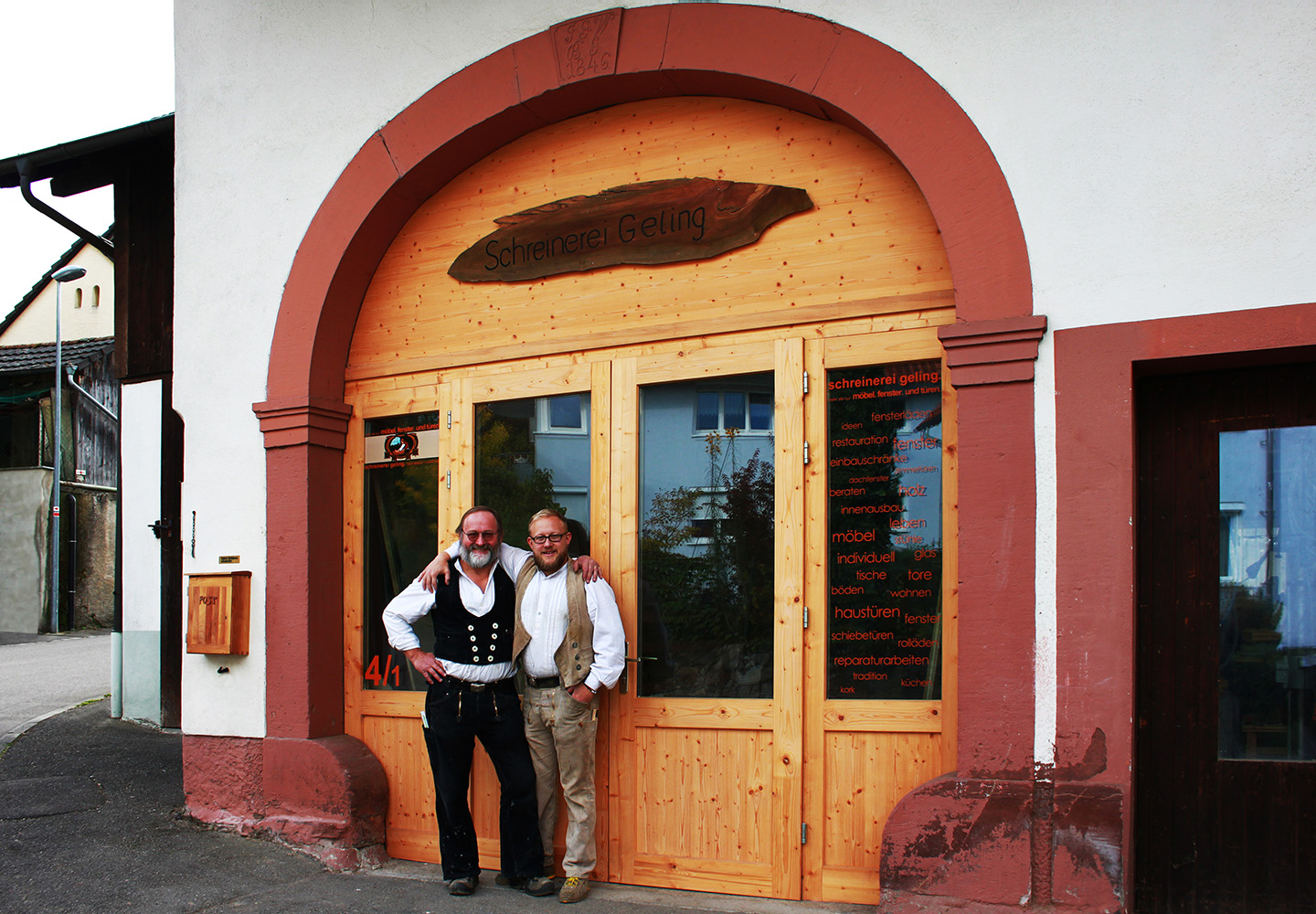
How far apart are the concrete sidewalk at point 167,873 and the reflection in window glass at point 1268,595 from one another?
71.2 inches

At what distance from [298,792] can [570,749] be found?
6.13 feet

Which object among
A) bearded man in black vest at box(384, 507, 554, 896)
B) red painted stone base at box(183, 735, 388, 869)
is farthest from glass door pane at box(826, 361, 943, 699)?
red painted stone base at box(183, 735, 388, 869)

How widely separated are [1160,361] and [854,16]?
2068mm

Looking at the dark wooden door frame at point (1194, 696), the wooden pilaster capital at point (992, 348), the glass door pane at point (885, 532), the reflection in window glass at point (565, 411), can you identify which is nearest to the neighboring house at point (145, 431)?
the reflection in window glass at point (565, 411)

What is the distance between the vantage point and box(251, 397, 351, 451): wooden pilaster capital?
6.16 meters

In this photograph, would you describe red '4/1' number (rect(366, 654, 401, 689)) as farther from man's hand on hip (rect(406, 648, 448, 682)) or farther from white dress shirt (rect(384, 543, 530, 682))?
man's hand on hip (rect(406, 648, 448, 682))

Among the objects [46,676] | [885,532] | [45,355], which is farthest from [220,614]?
[45,355]

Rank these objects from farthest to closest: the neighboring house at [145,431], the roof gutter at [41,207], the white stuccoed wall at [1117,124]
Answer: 1. the neighboring house at [145,431]
2. the roof gutter at [41,207]
3. the white stuccoed wall at [1117,124]

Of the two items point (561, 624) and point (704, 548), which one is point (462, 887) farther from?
point (704, 548)

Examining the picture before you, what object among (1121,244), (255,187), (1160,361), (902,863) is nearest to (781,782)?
(902,863)

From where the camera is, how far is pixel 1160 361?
13.9 feet

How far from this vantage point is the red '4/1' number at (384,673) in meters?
6.16

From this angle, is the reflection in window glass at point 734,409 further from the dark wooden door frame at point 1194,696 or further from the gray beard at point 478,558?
the dark wooden door frame at point 1194,696

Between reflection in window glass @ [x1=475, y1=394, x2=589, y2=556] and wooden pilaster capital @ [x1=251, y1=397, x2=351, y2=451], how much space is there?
93 centimetres
